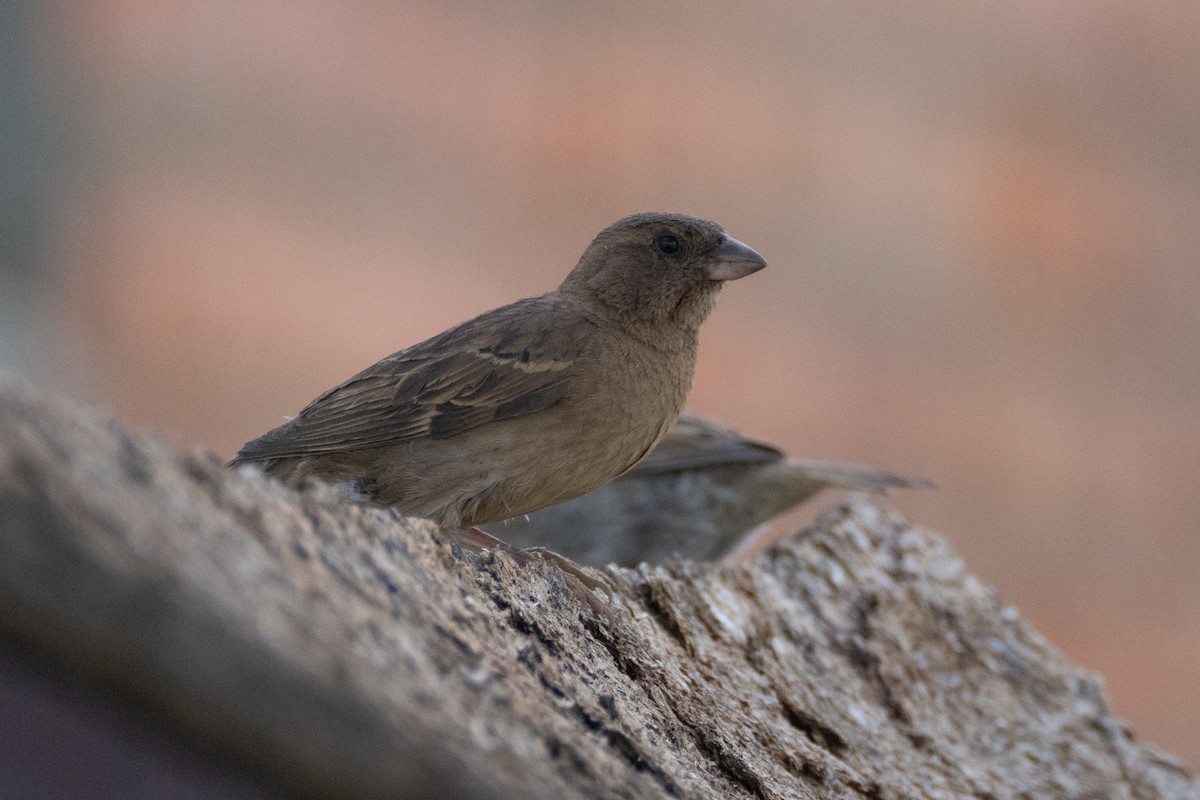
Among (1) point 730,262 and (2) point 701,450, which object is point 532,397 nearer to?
(1) point 730,262

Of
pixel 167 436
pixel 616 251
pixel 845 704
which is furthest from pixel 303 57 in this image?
pixel 167 436

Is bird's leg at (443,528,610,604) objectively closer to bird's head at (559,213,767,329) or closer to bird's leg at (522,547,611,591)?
bird's leg at (522,547,611,591)

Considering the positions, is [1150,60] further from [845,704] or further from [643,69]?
[845,704]

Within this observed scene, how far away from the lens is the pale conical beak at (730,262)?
334cm

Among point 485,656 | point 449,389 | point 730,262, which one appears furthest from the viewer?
point 730,262

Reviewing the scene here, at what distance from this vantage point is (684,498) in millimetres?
4750

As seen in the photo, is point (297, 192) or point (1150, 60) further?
point (1150, 60)

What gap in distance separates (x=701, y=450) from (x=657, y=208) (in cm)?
295

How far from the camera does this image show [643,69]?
7617 mm

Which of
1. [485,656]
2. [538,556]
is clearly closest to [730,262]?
[538,556]

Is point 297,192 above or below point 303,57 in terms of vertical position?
below

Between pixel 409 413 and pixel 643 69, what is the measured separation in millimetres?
4833

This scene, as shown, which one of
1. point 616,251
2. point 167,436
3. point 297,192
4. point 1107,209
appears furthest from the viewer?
point 1107,209

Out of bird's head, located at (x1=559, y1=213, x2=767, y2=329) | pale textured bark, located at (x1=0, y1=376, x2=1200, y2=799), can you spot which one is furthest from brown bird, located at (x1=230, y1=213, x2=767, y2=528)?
pale textured bark, located at (x1=0, y1=376, x2=1200, y2=799)
